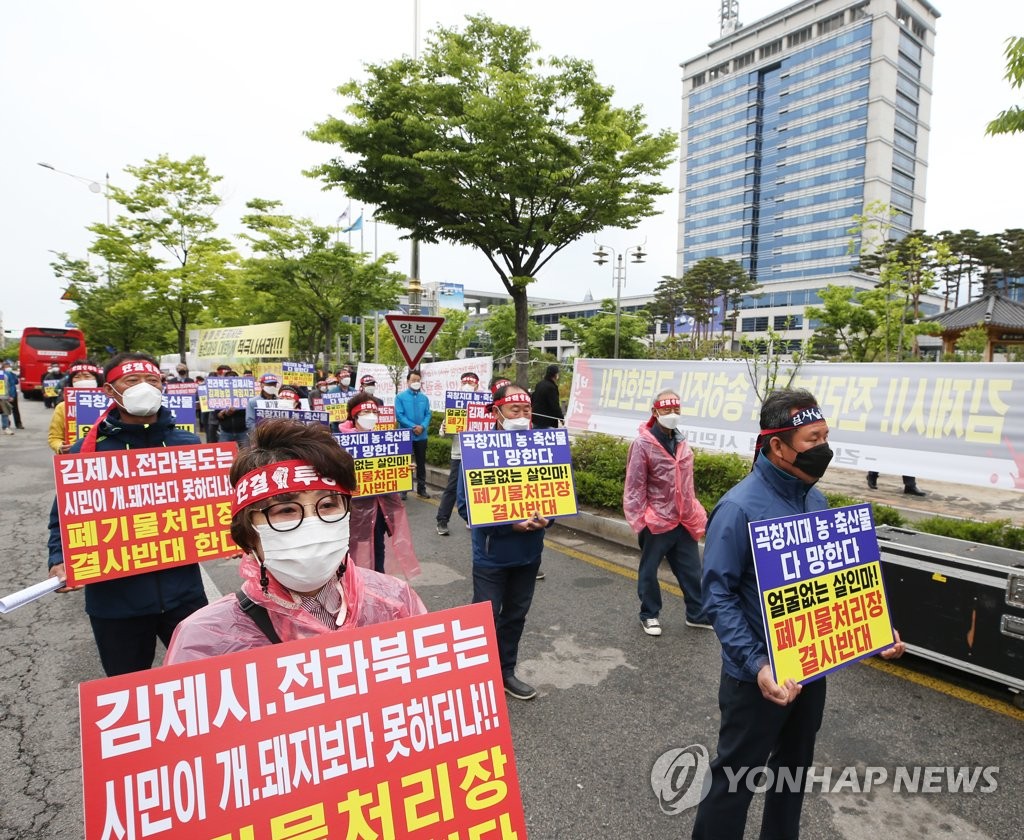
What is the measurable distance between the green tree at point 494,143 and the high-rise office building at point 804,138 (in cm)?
6241

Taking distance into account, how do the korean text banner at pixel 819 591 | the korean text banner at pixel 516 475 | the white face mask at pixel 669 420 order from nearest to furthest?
the korean text banner at pixel 819 591
the korean text banner at pixel 516 475
the white face mask at pixel 669 420

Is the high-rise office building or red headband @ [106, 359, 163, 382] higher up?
the high-rise office building

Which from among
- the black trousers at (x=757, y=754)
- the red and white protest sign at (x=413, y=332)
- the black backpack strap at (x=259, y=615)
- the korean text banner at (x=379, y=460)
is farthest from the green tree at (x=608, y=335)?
the black backpack strap at (x=259, y=615)

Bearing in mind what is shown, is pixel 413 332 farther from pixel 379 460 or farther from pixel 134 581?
pixel 134 581

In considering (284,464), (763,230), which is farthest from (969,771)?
(763,230)

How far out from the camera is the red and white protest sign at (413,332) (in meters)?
9.16

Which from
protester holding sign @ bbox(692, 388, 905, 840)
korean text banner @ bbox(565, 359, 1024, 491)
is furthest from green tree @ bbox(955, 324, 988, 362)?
protester holding sign @ bbox(692, 388, 905, 840)

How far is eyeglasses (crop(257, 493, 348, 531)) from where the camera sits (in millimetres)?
1636

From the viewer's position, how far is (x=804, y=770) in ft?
8.13

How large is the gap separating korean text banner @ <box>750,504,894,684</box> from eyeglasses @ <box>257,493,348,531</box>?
1500 millimetres

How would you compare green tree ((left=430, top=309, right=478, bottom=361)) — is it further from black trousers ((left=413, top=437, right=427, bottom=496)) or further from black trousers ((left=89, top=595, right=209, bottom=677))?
black trousers ((left=89, top=595, right=209, bottom=677))

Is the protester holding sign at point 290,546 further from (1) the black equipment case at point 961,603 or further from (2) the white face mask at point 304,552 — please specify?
(1) the black equipment case at point 961,603

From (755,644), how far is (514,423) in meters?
2.47

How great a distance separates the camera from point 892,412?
19.6 feet
